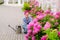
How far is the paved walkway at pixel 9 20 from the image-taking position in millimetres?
4439

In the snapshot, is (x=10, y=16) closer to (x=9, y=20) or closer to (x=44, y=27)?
(x=9, y=20)

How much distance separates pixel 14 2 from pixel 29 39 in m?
5.33

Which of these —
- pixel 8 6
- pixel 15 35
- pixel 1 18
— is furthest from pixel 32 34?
pixel 8 6

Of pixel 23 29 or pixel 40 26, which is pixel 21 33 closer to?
pixel 23 29

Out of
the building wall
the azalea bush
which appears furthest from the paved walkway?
the azalea bush

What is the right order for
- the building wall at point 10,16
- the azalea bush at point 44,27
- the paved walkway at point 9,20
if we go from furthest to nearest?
the building wall at point 10,16 → the paved walkway at point 9,20 → the azalea bush at point 44,27

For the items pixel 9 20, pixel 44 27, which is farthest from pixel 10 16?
pixel 44 27

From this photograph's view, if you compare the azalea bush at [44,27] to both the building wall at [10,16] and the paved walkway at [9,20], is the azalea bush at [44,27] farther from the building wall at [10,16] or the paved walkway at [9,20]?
the building wall at [10,16]

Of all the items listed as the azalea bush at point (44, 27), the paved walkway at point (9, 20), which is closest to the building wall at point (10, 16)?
the paved walkway at point (9, 20)

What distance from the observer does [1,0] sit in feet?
22.6

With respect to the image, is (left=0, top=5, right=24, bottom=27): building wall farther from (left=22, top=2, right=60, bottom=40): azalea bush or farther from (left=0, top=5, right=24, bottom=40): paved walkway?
(left=22, top=2, right=60, bottom=40): azalea bush

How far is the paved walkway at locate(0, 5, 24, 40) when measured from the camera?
444cm

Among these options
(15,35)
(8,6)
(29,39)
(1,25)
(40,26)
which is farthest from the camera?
(8,6)

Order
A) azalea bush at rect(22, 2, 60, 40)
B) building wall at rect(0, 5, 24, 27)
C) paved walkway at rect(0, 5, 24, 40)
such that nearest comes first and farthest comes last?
azalea bush at rect(22, 2, 60, 40) → paved walkway at rect(0, 5, 24, 40) → building wall at rect(0, 5, 24, 27)
